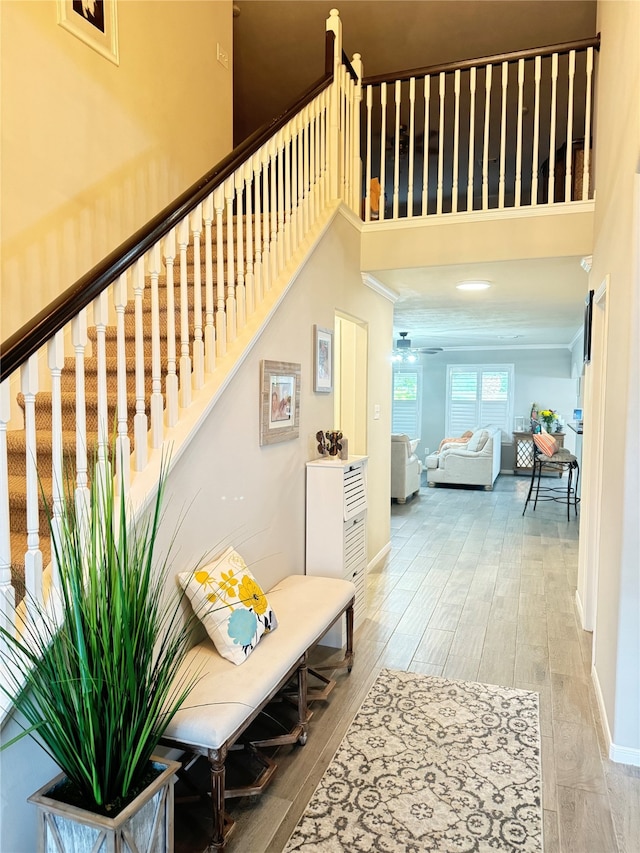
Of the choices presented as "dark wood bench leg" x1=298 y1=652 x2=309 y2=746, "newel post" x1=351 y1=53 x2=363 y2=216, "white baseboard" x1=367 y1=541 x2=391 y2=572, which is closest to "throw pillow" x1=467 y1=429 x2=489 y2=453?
"white baseboard" x1=367 y1=541 x2=391 y2=572

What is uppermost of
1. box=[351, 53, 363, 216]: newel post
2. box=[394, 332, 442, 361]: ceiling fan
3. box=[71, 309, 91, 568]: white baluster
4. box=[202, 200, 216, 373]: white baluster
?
box=[351, 53, 363, 216]: newel post

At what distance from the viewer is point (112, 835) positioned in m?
1.30

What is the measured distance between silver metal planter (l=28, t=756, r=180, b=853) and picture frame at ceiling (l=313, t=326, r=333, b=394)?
7.49 ft

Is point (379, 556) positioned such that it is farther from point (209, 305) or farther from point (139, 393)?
point (139, 393)

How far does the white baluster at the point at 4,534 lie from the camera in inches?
55.4

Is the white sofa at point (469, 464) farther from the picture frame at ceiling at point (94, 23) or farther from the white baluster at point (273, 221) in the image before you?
the picture frame at ceiling at point (94, 23)

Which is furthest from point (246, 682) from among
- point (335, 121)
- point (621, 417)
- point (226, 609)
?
point (335, 121)

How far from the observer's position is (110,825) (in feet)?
4.25

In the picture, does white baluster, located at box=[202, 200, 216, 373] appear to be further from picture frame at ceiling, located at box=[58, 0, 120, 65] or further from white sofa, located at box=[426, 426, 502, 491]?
white sofa, located at box=[426, 426, 502, 491]

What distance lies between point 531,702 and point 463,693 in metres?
0.31

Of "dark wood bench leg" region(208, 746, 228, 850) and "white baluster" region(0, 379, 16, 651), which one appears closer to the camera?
"white baluster" region(0, 379, 16, 651)

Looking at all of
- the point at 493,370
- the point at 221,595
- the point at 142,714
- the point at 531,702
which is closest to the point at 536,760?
the point at 531,702

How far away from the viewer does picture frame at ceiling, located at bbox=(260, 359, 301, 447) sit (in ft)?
8.96

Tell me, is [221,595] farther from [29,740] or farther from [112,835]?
[112,835]
